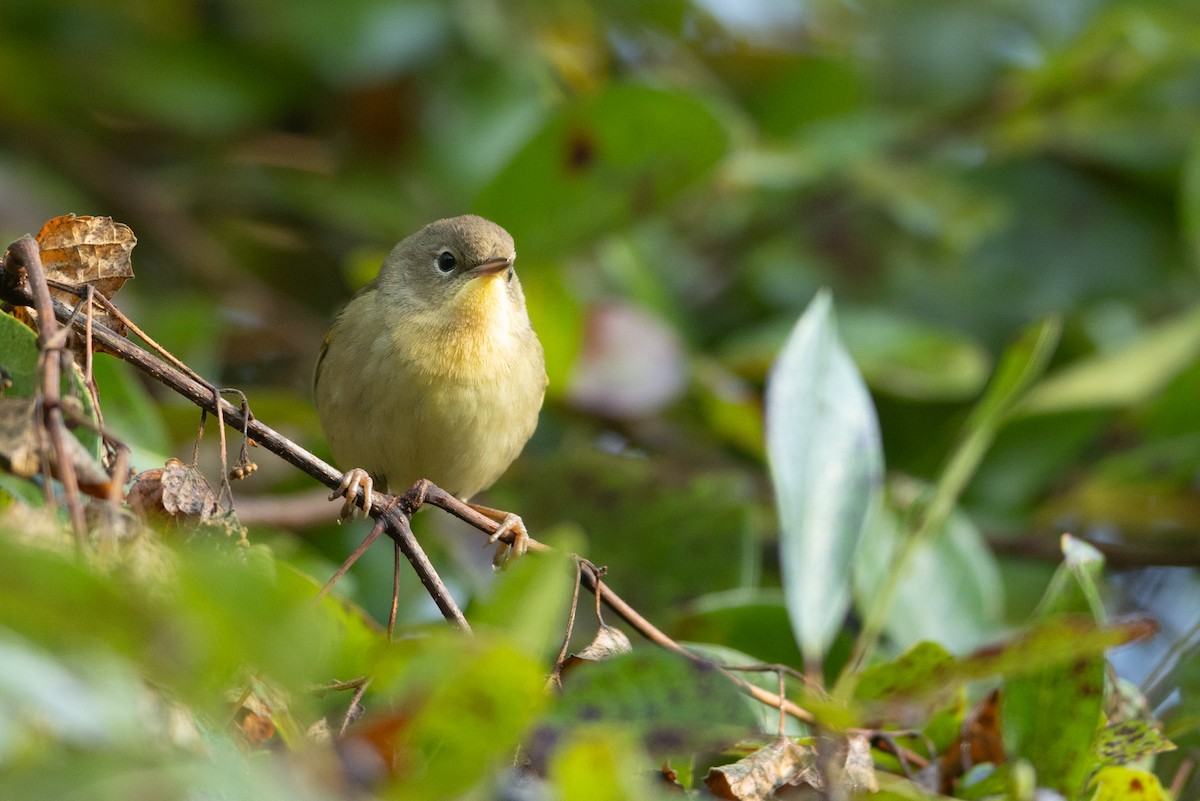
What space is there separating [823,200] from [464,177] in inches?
51.9

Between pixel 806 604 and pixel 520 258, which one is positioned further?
pixel 520 258

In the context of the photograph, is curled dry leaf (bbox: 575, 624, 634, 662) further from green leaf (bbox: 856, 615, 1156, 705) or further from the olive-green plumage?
the olive-green plumage

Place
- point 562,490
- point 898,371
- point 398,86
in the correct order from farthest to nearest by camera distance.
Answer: point 398,86, point 898,371, point 562,490

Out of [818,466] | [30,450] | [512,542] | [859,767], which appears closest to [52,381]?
[30,450]

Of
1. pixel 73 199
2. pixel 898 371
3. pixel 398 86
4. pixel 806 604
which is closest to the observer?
pixel 806 604

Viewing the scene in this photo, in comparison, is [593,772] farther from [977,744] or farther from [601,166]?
[601,166]

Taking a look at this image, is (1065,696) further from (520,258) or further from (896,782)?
(520,258)

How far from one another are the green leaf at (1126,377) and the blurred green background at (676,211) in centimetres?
1

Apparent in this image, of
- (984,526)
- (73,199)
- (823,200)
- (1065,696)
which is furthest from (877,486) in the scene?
(73,199)

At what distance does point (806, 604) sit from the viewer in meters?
2.62

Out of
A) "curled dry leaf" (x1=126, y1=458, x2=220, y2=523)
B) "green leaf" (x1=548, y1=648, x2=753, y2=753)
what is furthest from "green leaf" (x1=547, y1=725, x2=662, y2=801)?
"curled dry leaf" (x1=126, y1=458, x2=220, y2=523)

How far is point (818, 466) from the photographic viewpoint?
272 cm

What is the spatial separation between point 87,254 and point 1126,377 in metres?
3.00

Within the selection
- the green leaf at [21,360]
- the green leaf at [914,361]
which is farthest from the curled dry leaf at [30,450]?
the green leaf at [914,361]
